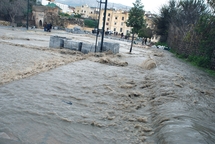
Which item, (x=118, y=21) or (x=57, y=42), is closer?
(x=57, y=42)

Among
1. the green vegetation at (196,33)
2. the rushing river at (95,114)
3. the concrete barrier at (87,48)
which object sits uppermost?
the green vegetation at (196,33)

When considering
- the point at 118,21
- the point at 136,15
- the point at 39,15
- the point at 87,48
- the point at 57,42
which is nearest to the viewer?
the point at 87,48

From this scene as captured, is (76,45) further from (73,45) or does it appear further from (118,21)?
(118,21)

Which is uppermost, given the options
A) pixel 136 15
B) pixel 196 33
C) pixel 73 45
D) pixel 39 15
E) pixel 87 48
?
pixel 39 15

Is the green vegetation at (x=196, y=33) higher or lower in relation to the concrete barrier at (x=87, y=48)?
higher

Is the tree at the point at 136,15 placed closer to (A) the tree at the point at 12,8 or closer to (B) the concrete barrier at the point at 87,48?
(B) the concrete barrier at the point at 87,48

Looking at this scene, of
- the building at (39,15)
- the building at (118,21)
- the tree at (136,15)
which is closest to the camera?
the tree at (136,15)

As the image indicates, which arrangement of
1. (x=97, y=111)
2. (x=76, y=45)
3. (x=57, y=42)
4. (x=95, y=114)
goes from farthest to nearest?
(x=57, y=42)
(x=76, y=45)
(x=97, y=111)
(x=95, y=114)

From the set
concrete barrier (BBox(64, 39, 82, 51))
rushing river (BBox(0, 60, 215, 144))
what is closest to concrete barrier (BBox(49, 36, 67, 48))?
concrete barrier (BBox(64, 39, 82, 51))

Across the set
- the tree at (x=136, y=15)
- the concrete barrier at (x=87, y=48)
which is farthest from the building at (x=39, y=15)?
the concrete barrier at (x=87, y=48)

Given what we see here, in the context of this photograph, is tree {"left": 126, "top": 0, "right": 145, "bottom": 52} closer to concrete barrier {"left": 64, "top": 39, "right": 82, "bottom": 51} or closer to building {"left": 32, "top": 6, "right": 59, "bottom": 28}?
concrete barrier {"left": 64, "top": 39, "right": 82, "bottom": 51}

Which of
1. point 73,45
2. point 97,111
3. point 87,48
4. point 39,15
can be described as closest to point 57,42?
point 73,45

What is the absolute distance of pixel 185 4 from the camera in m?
31.5

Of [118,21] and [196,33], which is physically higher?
[118,21]
